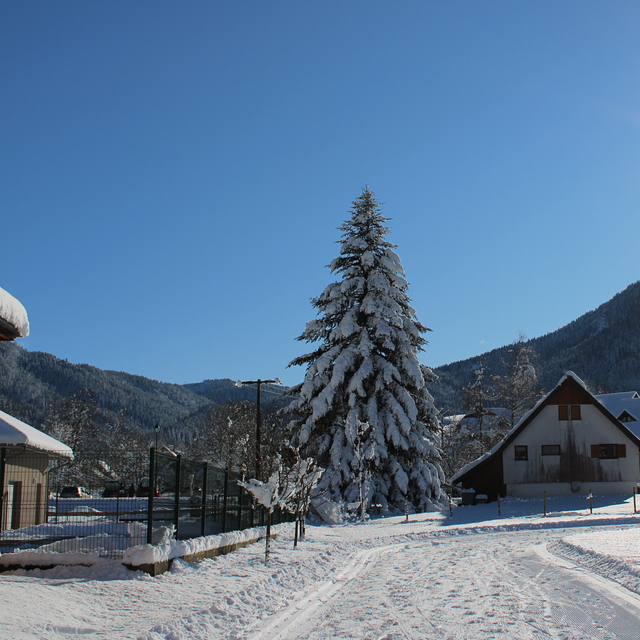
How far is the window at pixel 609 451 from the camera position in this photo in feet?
144

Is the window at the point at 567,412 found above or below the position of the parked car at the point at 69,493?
above

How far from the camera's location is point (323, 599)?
10.6m

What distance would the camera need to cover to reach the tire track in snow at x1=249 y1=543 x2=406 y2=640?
27.2 feet

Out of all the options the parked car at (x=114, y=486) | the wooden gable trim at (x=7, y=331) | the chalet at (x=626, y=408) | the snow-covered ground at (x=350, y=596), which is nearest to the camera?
the wooden gable trim at (x=7, y=331)

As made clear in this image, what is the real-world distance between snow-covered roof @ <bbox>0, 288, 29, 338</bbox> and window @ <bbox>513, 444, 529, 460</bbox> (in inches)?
1587

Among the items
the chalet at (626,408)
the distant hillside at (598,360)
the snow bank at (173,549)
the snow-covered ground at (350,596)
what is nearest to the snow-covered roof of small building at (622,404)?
the chalet at (626,408)

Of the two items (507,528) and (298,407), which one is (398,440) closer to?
(298,407)

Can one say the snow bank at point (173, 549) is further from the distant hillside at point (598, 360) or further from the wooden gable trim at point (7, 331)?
the distant hillside at point (598, 360)

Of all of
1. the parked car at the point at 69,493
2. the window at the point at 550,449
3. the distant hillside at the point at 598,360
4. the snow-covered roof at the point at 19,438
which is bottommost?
the parked car at the point at 69,493

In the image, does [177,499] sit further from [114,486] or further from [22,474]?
[22,474]

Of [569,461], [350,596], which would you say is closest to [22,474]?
[350,596]

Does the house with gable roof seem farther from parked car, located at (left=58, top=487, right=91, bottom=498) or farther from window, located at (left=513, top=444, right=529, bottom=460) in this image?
window, located at (left=513, top=444, right=529, bottom=460)

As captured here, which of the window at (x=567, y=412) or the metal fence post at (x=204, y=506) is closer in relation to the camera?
the metal fence post at (x=204, y=506)

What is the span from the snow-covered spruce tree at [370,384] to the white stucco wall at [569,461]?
9969 millimetres
